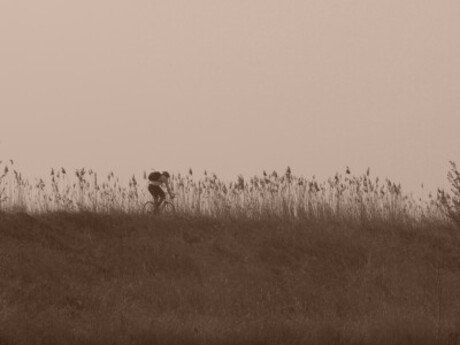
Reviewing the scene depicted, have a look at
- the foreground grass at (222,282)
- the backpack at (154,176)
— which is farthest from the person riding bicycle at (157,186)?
the foreground grass at (222,282)

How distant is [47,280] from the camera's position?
54.5ft

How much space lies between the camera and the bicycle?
71.3 feet

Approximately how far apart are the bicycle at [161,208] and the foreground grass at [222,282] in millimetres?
737

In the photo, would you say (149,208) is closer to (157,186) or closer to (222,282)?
(157,186)

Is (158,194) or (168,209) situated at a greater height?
(158,194)

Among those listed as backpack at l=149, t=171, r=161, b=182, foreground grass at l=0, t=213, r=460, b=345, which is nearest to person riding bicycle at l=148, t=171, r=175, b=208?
backpack at l=149, t=171, r=161, b=182

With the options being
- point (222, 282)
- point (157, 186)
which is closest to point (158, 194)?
point (157, 186)

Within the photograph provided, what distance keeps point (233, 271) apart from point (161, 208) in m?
4.35

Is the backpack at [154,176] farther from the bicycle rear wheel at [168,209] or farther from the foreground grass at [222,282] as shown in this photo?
the foreground grass at [222,282]

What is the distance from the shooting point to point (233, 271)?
59.7 feet

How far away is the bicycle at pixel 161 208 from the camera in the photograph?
21734mm

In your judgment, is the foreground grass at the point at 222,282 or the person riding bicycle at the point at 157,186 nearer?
the foreground grass at the point at 222,282

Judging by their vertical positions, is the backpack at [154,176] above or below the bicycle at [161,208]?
above

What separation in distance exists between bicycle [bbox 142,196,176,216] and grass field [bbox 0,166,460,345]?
258mm
